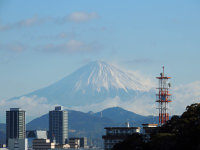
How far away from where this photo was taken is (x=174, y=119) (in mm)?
158125

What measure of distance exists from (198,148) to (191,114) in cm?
3292

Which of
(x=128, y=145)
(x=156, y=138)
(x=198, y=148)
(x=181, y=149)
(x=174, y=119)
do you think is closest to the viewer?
(x=198, y=148)

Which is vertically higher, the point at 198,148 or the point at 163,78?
the point at 163,78

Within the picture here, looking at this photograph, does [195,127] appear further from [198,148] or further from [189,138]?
[198,148]

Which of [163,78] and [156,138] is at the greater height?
[163,78]

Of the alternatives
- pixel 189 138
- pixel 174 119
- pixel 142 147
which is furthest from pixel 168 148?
pixel 174 119

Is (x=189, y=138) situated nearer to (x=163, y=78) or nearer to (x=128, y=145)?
(x=128, y=145)

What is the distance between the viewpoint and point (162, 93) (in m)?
197

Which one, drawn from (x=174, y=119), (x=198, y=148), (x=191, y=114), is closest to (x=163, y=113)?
(x=174, y=119)

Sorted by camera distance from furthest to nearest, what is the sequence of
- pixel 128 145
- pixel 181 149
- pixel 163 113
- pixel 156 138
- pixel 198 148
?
pixel 163 113, pixel 128 145, pixel 156 138, pixel 181 149, pixel 198 148

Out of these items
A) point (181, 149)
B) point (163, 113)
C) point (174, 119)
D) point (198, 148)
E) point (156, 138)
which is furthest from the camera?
point (163, 113)

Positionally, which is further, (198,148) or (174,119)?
(174,119)

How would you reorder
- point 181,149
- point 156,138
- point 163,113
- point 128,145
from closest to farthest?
point 181,149 → point 156,138 → point 128,145 → point 163,113

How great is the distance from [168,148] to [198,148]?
15.1 metres
